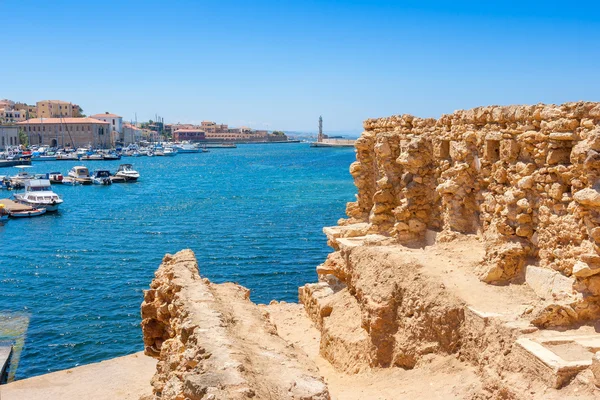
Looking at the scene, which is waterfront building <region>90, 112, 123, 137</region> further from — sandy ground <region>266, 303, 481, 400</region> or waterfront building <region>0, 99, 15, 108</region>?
sandy ground <region>266, 303, 481, 400</region>

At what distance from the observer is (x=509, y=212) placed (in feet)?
36.3

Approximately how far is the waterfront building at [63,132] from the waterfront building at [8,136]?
767 cm

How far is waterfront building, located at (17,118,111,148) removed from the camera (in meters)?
141

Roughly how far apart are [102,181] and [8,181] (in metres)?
10.8

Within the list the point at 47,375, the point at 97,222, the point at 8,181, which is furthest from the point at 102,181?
the point at 47,375

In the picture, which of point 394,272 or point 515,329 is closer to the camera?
point 515,329

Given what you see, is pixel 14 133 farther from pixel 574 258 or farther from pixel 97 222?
pixel 574 258

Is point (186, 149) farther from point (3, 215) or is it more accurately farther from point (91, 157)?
point (3, 215)

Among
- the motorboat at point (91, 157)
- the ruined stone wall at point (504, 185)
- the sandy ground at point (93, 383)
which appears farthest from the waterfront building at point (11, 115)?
the ruined stone wall at point (504, 185)

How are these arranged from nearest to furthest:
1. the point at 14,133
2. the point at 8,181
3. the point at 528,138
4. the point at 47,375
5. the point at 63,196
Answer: the point at 528,138
the point at 47,375
the point at 63,196
the point at 8,181
the point at 14,133

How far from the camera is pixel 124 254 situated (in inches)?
1345

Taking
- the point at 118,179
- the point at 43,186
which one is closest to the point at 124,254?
the point at 43,186

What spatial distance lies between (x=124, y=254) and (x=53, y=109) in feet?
456

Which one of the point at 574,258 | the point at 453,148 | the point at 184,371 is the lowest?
the point at 184,371
